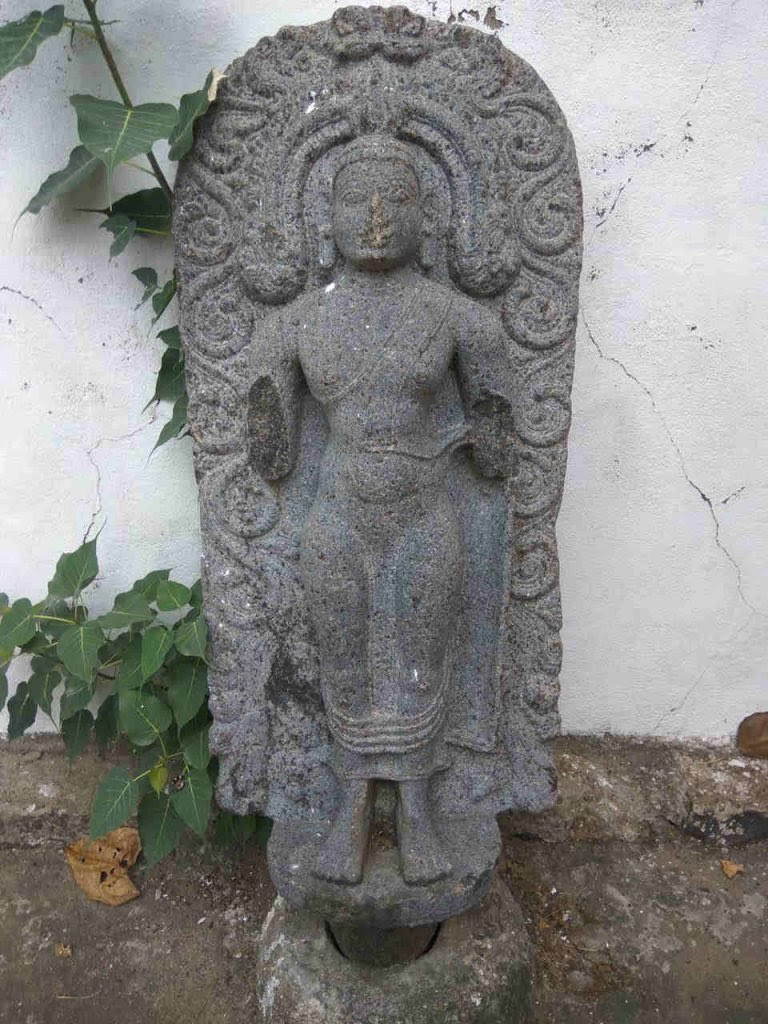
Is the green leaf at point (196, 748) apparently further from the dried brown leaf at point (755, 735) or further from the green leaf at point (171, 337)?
the dried brown leaf at point (755, 735)

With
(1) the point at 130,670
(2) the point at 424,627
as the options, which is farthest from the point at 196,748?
(2) the point at 424,627

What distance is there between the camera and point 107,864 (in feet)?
6.70

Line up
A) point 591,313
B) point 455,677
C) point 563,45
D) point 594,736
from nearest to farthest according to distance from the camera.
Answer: point 455,677 < point 563,45 < point 591,313 < point 594,736

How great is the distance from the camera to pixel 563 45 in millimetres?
1755

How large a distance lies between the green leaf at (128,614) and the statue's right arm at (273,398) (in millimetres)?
511

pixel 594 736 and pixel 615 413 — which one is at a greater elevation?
pixel 615 413

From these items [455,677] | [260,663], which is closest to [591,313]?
[455,677]

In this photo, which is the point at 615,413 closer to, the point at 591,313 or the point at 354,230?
the point at 591,313

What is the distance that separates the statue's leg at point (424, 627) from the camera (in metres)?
1.43

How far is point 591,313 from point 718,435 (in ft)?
1.51

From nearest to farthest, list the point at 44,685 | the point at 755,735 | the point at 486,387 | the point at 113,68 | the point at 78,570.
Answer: the point at 486,387, the point at 113,68, the point at 78,570, the point at 44,685, the point at 755,735

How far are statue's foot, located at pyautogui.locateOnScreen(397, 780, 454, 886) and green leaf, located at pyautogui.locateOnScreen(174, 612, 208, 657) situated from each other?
489mm

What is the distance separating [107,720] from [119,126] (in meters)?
1.35

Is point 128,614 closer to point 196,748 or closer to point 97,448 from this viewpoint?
point 196,748
